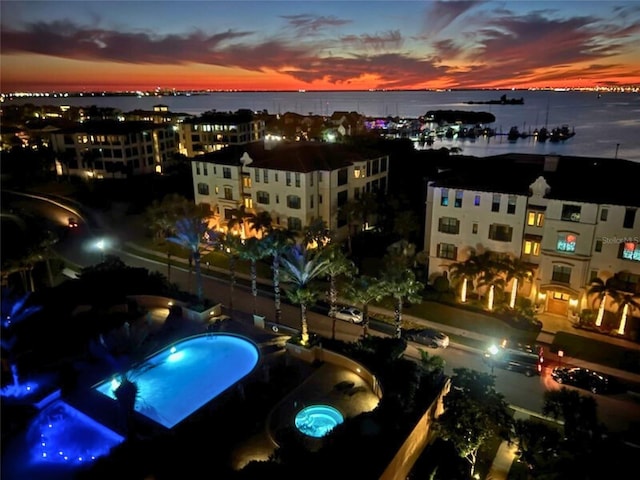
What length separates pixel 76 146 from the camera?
92.0 m

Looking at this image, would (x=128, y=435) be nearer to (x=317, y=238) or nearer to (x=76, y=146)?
(x=317, y=238)

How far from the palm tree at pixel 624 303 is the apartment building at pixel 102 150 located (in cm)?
8405

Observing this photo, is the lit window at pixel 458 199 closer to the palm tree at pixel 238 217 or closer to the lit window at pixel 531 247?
the lit window at pixel 531 247

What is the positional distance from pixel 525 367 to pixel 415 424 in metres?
12.4

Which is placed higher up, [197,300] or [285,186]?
[285,186]

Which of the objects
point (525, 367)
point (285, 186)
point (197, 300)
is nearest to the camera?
point (525, 367)

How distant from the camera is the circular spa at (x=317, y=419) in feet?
84.1

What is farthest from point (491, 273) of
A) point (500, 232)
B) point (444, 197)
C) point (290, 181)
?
point (290, 181)

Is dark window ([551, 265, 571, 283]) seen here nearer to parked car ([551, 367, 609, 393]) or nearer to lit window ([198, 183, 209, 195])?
parked car ([551, 367, 609, 393])

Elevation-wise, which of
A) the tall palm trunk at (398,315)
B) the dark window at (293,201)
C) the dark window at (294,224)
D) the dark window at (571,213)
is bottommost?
the tall palm trunk at (398,315)

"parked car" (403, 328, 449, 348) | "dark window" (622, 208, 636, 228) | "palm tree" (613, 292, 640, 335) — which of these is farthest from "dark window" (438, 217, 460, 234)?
"palm tree" (613, 292, 640, 335)

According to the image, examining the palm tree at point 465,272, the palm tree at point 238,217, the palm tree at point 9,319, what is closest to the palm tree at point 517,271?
the palm tree at point 465,272

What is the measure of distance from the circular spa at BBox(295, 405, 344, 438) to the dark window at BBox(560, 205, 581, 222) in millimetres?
24516

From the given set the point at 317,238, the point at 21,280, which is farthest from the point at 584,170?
the point at 21,280
